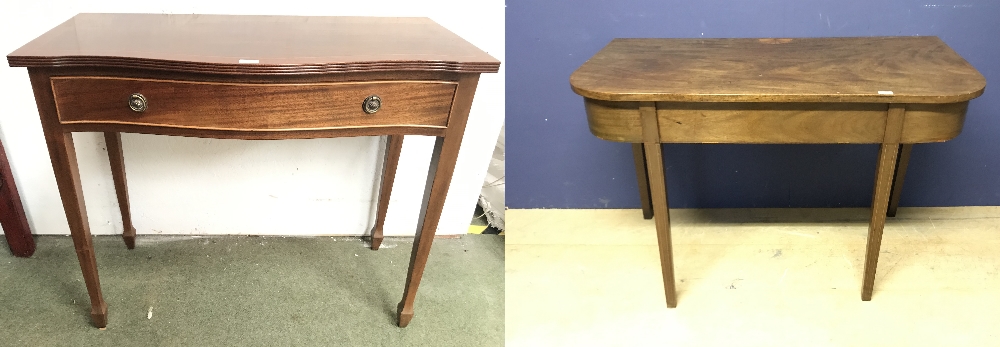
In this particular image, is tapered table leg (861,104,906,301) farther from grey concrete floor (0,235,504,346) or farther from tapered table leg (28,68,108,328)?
tapered table leg (28,68,108,328)

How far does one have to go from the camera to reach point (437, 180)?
1463 millimetres

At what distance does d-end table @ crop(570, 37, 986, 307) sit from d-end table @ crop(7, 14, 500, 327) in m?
0.30

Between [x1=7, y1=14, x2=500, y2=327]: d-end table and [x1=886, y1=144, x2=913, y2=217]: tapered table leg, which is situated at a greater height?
[x1=7, y1=14, x2=500, y2=327]: d-end table

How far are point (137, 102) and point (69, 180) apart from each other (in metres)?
0.26

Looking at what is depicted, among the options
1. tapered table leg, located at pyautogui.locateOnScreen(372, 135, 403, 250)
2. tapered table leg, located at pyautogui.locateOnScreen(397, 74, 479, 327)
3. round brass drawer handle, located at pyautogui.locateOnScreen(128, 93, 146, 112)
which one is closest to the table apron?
tapered table leg, located at pyautogui.locateOnScreen(397, 74, 479, 327)

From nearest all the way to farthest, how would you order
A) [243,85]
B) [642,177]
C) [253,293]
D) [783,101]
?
[243,85] → [783,101] → [253,293] → [642,177]

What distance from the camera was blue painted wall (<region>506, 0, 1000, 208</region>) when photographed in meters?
1.83

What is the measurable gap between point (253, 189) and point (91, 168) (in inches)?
14.8

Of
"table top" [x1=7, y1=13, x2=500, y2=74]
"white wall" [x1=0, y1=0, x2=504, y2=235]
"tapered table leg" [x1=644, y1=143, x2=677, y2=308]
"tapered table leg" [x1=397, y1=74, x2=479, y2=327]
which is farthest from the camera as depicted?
"white wall" [x1=0, y1=0, x2=504, y2=235]

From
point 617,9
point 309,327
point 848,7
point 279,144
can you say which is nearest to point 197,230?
point 279,144

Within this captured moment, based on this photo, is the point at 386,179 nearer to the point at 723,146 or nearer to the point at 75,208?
the point at 75,208

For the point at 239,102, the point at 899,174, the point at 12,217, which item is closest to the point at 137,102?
the point at 239,102

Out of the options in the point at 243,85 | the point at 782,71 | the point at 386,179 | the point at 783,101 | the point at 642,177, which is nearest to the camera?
the point at 243,85

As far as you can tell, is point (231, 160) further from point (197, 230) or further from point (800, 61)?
point (800, 61)
